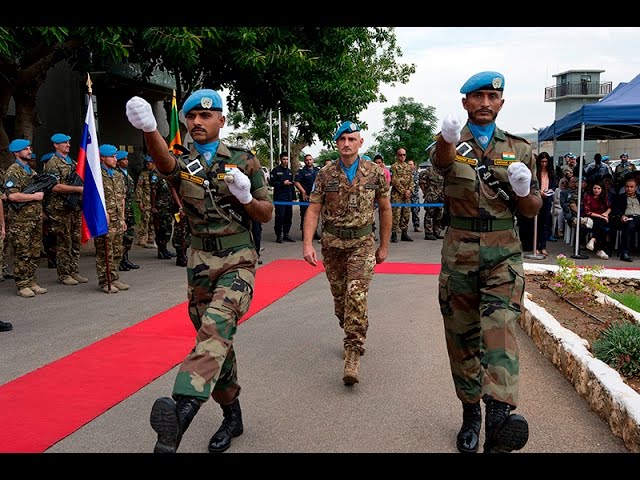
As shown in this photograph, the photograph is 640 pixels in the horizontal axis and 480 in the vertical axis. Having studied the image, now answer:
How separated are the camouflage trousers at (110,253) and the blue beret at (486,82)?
6328mm

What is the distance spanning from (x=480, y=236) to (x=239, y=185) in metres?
1.42

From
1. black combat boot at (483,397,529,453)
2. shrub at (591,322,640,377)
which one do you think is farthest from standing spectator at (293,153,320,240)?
black combat boot at (483,397,529,453)

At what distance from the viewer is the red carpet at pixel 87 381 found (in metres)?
3.81

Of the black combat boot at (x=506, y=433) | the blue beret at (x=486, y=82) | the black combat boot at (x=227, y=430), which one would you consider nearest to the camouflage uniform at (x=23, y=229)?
the black combat boot at (x=227, y=430)

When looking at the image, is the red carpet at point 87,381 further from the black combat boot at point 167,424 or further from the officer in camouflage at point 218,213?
the black combat boot at point 167,424

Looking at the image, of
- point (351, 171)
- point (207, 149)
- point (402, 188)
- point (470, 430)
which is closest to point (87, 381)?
point (207, 149)

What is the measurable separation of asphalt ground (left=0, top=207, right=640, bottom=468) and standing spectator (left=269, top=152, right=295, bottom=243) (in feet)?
18.4

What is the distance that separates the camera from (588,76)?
6538 cm

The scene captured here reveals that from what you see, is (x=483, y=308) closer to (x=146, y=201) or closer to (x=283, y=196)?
(x=146, y=201)

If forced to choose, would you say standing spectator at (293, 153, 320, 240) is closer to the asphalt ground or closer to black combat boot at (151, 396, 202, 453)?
the asphalt ground

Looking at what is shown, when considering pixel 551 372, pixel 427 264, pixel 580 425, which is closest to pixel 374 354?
pixel 551 372
